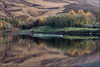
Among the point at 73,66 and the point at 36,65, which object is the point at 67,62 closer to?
the point at 73,66

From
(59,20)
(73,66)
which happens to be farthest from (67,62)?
(59,20)

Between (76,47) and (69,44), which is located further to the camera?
(69,44)

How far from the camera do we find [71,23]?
102 m

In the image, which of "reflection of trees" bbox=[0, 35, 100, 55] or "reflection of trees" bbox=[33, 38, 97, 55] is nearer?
"reflection of trees" bbox=[33, 38, 97, 55]

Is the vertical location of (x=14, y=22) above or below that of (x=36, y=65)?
below

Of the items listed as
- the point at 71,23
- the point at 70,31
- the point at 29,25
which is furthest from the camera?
the point at 29,25

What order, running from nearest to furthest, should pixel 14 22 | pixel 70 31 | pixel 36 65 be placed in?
pixel 36 65
pixel 70 31
pixel 14 22

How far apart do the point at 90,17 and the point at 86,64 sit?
315ft

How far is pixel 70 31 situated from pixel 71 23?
1430cm

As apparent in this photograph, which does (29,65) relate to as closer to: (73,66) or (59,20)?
(73,66)

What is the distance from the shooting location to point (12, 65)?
743 inches

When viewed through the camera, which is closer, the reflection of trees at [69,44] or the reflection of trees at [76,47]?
the reflection of trees at [76,47]

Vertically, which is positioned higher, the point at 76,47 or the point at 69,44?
the point at 76,47

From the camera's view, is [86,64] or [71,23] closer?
[86,64]
